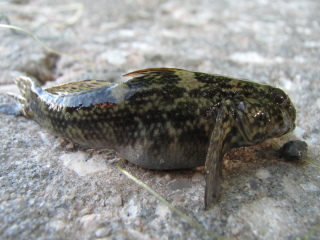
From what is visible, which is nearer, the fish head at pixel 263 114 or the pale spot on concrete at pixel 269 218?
the pale spot on concrete at pixel 269 218

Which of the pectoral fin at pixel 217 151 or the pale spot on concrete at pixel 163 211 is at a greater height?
the pectoral fin at pixel 217 151

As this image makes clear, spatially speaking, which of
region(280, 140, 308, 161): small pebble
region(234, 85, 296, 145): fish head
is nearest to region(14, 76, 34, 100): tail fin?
region(234, 85, 296, 145): fish head

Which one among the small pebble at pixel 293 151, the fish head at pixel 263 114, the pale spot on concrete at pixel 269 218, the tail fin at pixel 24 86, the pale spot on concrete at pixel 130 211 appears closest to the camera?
the pale spot on concrete at pixel 269 218

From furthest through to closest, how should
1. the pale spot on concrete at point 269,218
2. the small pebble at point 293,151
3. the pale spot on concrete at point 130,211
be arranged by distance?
the small pebble at point 293,151, the pale spot on concrete at point 130,211, the pale spot on concrete at point 269,218

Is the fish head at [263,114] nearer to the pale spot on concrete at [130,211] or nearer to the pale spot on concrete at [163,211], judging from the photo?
the pale spot on concrete at [163,211]

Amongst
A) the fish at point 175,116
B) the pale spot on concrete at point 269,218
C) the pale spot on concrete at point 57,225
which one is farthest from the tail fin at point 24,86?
the pale spot on concrete at point 269,218

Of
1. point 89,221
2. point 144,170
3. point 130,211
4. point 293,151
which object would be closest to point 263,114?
point 293,151

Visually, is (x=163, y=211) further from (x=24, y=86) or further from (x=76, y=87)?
→ (x=24, y=86)

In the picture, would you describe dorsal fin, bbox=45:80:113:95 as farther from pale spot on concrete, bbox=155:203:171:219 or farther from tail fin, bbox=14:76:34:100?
pale spot on concrete, bbox=155:203:171:219
